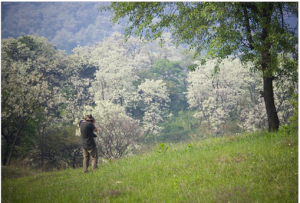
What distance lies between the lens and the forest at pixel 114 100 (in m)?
24.0

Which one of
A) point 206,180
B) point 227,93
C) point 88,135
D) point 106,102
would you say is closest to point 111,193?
point 206,180

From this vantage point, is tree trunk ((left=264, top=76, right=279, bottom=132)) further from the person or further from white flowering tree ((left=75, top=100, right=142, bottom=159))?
white flowering tree ((left=75, top=100, right=142, bottom=159))

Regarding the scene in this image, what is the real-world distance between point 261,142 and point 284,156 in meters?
1.86

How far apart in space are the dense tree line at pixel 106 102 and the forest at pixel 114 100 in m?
0.12

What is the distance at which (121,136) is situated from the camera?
28000 millimetres

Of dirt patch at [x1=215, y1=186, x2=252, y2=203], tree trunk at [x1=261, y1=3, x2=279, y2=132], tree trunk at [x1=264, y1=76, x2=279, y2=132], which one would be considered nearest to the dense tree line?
tree trunk at [x1=261, y1=3, x2=279, y2=132]

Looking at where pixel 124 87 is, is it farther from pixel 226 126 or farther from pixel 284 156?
pixel 284 156

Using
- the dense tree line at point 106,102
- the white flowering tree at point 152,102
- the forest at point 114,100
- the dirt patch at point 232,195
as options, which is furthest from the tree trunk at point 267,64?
the white flowering tree at point 152,102

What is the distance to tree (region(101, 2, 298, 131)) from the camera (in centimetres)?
838

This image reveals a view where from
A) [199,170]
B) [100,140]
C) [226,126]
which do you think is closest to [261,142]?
[199,170]

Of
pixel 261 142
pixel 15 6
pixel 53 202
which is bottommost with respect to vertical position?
pixel 53 202

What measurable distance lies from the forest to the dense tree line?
12 cm

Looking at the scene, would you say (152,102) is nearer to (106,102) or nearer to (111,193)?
(106,102)

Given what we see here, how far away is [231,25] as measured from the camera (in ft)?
28.2
